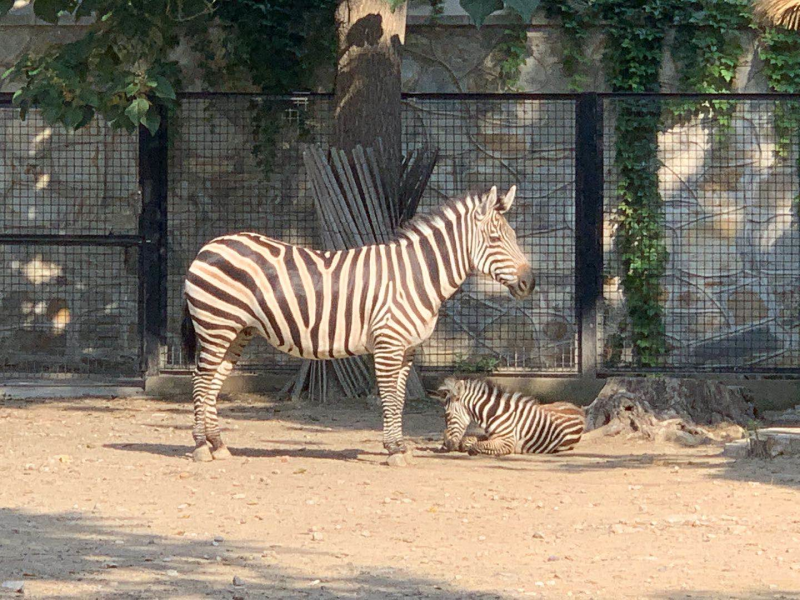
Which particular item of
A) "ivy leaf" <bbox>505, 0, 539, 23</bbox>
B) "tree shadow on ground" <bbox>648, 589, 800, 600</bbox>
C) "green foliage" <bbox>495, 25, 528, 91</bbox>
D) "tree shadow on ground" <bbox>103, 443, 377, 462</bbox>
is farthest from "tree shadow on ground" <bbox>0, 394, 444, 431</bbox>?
"ivy leaf" <bbox>505, 0, 539, 23</bbox>

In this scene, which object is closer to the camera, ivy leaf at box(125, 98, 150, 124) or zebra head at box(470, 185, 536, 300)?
zebra head at box(470, 185, 536, 300)

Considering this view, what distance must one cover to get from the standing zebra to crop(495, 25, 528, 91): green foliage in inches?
168

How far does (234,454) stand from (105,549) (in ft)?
10.1

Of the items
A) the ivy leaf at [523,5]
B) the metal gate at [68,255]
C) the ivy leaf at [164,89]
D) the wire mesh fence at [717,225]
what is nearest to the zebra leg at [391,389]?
the ivy leaf at [164,89]

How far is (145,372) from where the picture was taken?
11.7 m

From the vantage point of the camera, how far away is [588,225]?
37.3 feet

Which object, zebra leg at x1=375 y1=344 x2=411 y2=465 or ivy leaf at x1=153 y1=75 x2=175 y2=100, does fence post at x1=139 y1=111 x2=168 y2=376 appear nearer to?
ivy leaf at x1=153 y1=75 x2=175 y2=100

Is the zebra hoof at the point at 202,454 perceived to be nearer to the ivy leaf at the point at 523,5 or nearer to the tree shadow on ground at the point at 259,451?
the tree shadow on ground at the point at 259,451

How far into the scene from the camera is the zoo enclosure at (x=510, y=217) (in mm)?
12156

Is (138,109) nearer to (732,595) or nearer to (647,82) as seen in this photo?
(647,82)

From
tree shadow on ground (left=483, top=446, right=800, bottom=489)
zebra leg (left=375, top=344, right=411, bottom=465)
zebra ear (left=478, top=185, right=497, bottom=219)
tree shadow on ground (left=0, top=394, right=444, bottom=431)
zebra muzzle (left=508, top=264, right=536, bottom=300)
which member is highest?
zebra ear (left=478, top=185, right=497, bottom=219)

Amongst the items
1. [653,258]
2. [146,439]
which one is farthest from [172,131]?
[653,258]

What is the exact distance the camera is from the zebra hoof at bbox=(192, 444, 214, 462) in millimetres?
8266

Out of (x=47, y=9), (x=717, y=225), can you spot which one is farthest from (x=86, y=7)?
(x=717, y=225)
